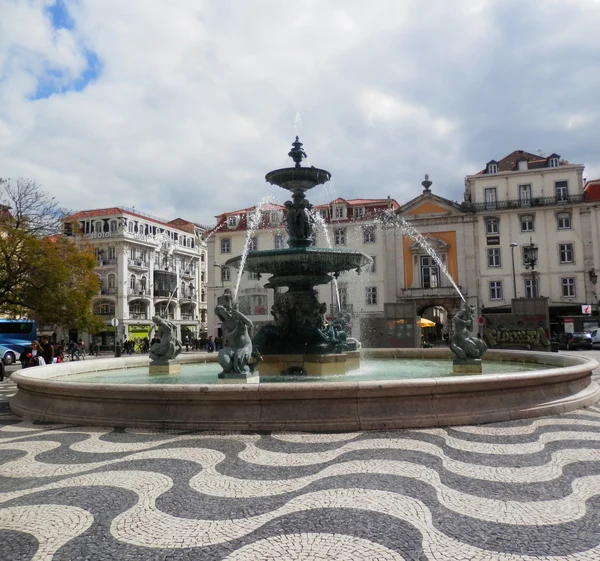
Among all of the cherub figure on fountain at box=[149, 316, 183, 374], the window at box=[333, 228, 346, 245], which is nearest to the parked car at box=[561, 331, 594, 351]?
the window at box=[333, 228, 346, 245]

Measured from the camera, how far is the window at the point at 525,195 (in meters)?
40.3

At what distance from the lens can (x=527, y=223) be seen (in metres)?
40.4

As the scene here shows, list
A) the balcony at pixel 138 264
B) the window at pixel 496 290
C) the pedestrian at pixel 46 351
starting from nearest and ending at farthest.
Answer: the pedestrian at pixel 46 351, the window at pixel 496 290, the balcony at pixel 138 264

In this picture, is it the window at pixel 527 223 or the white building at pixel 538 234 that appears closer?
the white building at pixel 538 234

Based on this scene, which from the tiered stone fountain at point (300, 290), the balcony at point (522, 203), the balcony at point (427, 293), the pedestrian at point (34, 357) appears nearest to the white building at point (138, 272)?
the balcony at point (427, 293)

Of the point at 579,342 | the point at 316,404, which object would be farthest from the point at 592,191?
the point at 316,404

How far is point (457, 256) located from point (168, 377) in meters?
34.3

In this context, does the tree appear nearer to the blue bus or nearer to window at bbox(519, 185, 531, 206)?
the blue bus

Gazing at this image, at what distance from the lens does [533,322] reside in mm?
24391

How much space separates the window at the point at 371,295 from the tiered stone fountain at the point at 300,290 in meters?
31.1

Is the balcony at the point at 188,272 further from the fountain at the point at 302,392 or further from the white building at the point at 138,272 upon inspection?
the fountain at the point at 302,392

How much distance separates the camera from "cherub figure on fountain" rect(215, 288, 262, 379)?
25.7 feet

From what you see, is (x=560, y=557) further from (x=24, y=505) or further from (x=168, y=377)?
(x=168, y=377)

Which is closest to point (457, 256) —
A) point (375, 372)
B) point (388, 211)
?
point (388, 211)
